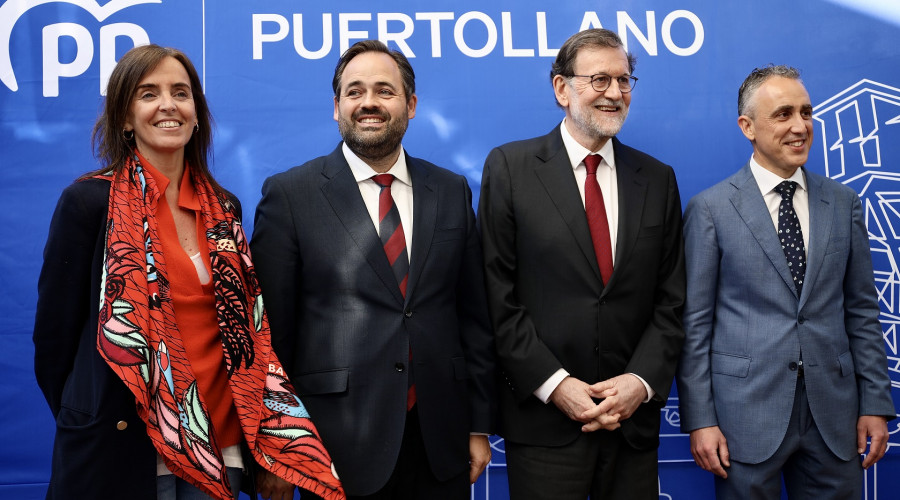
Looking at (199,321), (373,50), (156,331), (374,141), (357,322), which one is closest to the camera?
(156,331)

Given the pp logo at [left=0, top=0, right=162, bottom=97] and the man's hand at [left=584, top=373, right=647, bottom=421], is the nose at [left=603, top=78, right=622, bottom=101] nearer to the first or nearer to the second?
the man's hand at [left=584, top=373, right=647, bottom=421]

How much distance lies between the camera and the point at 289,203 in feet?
7.09

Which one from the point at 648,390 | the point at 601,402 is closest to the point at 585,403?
the point at 601,402

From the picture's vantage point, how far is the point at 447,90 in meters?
3.11

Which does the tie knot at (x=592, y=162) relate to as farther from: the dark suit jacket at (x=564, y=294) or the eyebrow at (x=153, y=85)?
the eyebrow at (x=153, y=85)

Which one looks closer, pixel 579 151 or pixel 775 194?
pixel 579 151

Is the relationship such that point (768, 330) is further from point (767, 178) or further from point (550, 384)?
point (550, 384)

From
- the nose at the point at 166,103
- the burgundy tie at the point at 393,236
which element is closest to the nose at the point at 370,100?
the burgundy tie at the point at 393,236

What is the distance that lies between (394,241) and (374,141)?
298 mm

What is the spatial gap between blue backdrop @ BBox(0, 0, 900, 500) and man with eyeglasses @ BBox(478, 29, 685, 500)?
0.75 metres

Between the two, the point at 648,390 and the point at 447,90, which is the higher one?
the point at 447,90

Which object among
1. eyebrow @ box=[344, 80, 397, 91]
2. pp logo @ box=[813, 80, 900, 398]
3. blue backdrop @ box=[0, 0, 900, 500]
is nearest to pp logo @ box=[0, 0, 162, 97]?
blue backdrop @ box=[0, 0, 900, 500]

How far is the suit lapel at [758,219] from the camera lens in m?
2.40

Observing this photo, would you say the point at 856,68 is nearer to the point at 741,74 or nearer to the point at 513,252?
the point at 741,74
